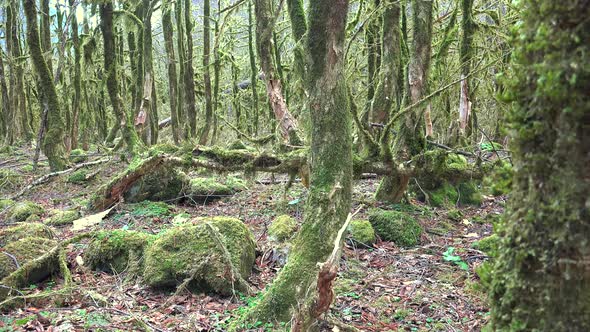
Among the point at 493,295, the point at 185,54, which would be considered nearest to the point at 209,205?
the point at 493,295

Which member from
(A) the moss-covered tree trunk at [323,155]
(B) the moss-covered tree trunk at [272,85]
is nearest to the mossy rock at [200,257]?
(A) the moss-covered tree trunk at [323,155]

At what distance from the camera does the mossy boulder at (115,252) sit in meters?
5.34

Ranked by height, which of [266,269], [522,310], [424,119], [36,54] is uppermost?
[36,54]

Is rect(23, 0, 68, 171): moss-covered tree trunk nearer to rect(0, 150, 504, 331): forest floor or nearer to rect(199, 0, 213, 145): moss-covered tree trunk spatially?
rect(0, 150, 504, 331): forest floor

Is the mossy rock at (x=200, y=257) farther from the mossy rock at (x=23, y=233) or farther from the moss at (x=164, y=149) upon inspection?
the moss at (x=164, y=149)

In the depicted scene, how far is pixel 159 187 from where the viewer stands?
8.95m

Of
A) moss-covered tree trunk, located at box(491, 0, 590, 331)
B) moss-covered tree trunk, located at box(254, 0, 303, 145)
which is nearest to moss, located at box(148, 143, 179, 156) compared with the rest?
moss-covered tree trunk, located at box(254, 0, 303, 145)

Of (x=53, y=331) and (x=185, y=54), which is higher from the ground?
(x=185, y=54)

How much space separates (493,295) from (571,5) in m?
0.97

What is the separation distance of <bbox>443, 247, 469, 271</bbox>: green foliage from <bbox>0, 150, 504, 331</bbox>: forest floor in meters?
0.02

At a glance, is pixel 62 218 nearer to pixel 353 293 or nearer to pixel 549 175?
pixel 353 293

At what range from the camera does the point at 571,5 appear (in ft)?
4.02

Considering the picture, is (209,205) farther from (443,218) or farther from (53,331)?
(53,331)

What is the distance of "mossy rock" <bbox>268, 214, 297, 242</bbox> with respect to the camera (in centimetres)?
611
